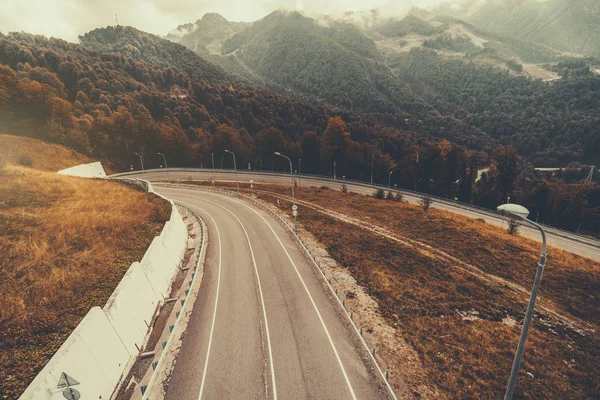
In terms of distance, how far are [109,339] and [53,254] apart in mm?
9339

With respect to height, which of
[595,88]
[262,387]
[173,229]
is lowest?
[262,387]

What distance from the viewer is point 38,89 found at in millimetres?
73375

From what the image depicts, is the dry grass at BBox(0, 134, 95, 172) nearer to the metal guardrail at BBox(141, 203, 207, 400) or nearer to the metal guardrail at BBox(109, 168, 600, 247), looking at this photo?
the metal guardrail at BBox(109, 168, 600, 247)

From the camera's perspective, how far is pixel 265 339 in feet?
55.1

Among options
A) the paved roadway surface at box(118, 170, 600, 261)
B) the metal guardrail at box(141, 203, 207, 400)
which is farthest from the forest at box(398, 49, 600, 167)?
the metal guardrail at box(141, 203, 207, 400)

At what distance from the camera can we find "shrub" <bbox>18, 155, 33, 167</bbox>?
51300 mm

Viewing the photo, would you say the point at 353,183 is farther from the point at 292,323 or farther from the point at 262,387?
the point at 262,387

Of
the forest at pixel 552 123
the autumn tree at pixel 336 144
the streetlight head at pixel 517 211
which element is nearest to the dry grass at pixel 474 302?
the streetlight head at pixel 517 211

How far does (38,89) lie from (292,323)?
100609mm

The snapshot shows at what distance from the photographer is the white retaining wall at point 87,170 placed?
191ft

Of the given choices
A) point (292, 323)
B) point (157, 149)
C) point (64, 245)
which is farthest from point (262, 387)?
point (157, 149)

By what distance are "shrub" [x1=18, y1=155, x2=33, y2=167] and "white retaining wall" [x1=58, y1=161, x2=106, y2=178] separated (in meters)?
5.18

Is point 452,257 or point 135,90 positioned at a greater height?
point 135,90

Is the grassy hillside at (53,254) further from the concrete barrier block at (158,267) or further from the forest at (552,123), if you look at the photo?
the forest at (552,123)
